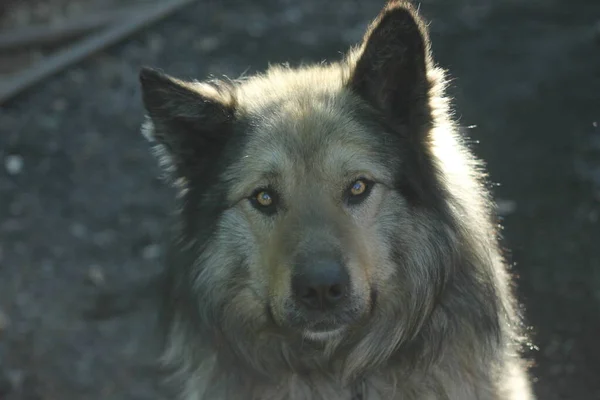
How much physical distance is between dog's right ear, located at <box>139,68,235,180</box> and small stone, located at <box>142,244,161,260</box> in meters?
2.49

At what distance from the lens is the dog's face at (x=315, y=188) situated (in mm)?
3029

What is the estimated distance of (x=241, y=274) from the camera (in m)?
3.34

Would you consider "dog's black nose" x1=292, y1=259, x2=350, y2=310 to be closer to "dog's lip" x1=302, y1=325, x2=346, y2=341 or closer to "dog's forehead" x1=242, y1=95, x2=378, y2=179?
"dog's lip" x1=302, y1=325, x2=346, y2=341

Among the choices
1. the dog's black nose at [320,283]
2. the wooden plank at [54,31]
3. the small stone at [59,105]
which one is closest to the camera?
the dog's black nose at [320,283]

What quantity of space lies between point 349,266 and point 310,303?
187mm

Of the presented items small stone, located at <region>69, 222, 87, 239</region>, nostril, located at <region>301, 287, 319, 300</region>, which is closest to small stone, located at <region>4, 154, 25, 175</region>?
small stone, located at <region>69, 222, 87, 239</region>

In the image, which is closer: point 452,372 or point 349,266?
point 349,266

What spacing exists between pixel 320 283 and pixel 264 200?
489 millimetres

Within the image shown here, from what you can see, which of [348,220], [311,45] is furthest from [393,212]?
[311,45]

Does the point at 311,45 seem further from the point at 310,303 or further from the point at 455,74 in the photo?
the point at 310,303

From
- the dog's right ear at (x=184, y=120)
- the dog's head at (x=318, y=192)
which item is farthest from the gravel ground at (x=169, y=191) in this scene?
the dog's right ear at (x=184, y=120)

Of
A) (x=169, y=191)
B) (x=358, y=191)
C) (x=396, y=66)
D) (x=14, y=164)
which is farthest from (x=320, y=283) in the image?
(x=14, y=164)

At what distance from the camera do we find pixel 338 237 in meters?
3.02

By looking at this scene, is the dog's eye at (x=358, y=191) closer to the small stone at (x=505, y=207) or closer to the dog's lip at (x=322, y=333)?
the dog's lip at (x=322, y=333)
